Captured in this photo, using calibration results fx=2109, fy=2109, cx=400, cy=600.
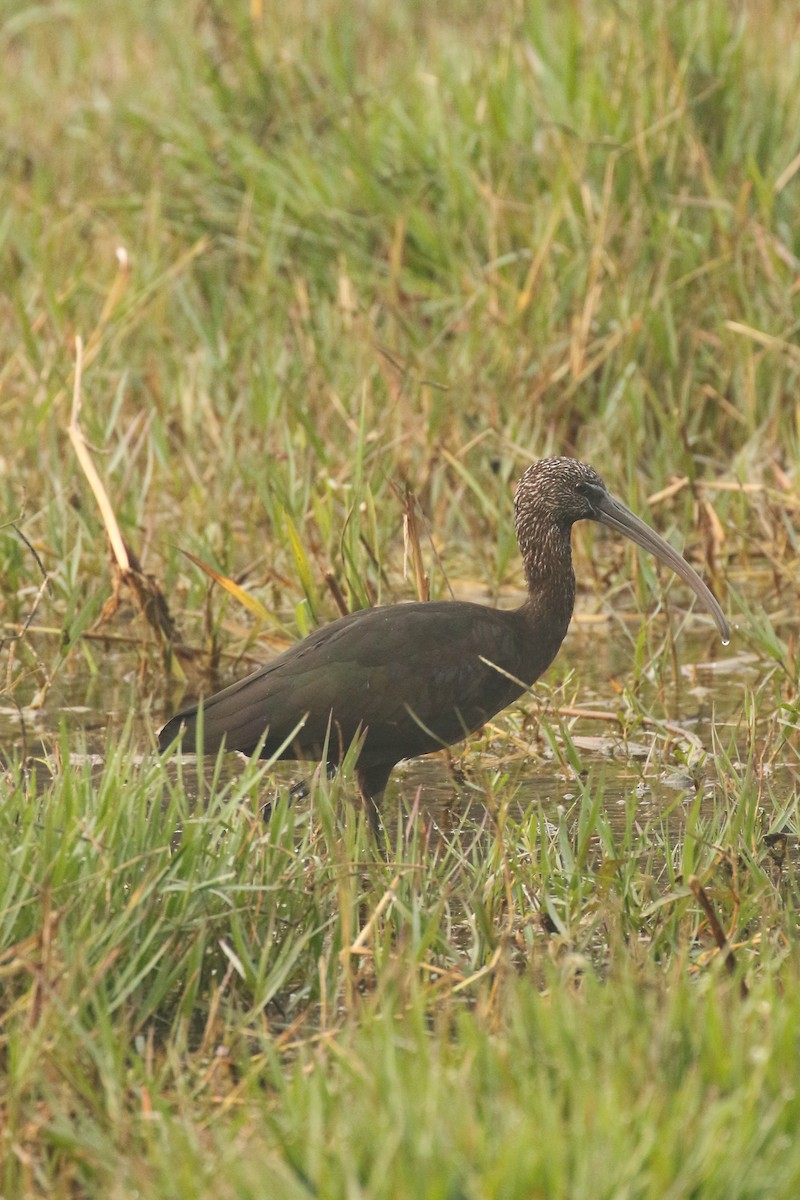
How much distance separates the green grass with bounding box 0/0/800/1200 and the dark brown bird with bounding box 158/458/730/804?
0.18 metres

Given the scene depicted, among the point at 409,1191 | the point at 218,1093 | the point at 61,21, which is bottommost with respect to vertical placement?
the point at 218,1093

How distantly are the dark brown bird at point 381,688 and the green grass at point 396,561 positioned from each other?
181 millimetres

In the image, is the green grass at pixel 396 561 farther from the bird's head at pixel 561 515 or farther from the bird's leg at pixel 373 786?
the bird's head at pixel 561 515

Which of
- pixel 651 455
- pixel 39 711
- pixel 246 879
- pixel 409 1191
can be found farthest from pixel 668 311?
pixel 409 1191

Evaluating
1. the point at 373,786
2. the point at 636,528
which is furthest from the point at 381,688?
the point at 636,528

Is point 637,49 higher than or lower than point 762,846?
higher

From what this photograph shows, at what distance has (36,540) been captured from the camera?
6.36 m

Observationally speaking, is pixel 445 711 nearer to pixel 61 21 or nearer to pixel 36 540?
pixel 36 540

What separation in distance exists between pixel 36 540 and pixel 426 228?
2046 mm

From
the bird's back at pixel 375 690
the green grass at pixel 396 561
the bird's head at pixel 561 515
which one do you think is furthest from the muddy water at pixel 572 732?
the bird's head at pixel 561 515

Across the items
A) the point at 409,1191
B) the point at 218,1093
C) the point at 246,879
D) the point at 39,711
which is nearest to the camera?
the point at 409,1191

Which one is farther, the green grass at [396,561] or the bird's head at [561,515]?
the bird's head at [561,515]

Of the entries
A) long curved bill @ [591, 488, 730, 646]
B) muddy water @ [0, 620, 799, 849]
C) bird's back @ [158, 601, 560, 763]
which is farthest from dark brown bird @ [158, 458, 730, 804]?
long curved bill @ [591, 488, 730, 646]

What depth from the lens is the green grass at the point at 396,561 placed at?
2.87 meters
